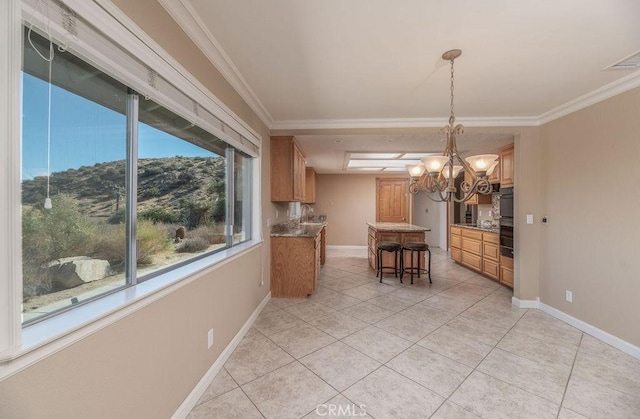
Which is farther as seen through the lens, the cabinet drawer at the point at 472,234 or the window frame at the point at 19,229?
the cabinet drawer at the point at 472,234

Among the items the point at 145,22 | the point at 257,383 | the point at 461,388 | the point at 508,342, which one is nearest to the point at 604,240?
the point at 508,342

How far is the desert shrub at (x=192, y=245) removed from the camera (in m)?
1.85

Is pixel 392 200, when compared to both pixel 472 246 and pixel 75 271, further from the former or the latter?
pixel 75 271

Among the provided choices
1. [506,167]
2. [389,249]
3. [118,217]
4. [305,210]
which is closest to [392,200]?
[305,210]

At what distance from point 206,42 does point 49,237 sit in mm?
1511

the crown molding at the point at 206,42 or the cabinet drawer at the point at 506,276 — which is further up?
the crown molding at the point at 206,42

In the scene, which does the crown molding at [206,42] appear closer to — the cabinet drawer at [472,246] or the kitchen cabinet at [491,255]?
the kitchen cabinet at [491,255]

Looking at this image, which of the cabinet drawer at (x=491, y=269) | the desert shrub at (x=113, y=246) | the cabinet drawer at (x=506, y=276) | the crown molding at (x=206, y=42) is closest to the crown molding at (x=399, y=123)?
the crown molding at (x=206, y=42)

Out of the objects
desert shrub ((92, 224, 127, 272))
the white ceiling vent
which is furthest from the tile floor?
the white ceiling vent

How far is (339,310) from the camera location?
10.3 ft

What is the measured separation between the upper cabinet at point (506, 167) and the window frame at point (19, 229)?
14.4 ft

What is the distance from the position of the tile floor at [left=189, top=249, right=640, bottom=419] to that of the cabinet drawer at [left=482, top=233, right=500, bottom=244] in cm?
135

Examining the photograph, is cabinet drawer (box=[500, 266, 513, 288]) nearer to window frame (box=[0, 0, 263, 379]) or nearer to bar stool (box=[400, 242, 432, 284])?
bar stool (box=[400, 242, 432, 284])

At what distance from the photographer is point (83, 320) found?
92 cm
